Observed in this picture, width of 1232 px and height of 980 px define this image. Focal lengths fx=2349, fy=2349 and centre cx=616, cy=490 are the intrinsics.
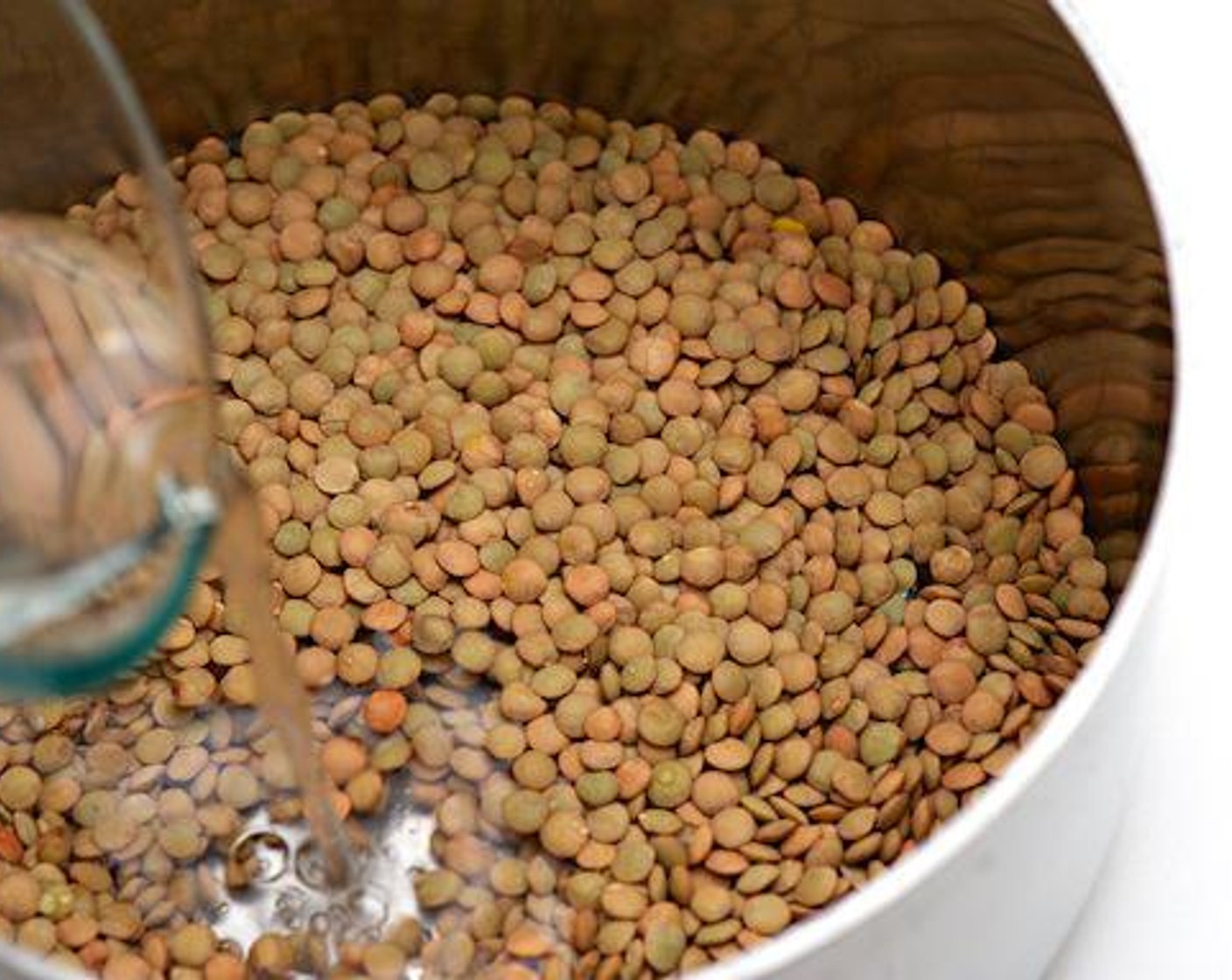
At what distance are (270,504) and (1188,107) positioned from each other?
534 millimetres

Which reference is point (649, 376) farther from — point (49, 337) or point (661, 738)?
point (49, 337)

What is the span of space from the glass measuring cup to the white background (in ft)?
1.33

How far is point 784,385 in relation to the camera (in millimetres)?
1233

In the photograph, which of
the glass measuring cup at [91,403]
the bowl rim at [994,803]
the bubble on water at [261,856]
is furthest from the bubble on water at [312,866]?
the bowl rim at [994,803]

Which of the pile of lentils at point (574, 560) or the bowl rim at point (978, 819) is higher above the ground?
the bowl rim at point (978, 819)

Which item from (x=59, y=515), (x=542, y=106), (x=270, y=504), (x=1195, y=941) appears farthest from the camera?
(x=542, y=106)

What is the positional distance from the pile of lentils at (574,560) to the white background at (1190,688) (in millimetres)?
59

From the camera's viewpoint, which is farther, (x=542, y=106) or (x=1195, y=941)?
(x=542, y=106)

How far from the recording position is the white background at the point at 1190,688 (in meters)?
1.10

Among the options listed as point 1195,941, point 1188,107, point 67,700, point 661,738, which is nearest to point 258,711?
point 67,700

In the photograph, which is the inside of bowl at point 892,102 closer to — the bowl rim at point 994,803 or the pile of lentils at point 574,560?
the pile of lentils at point 574,560

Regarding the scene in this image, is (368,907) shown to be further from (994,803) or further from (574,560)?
(994,803)

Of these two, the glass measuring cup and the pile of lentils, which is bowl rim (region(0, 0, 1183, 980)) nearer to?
the glass measuring cup

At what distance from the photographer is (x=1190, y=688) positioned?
1155 mm
